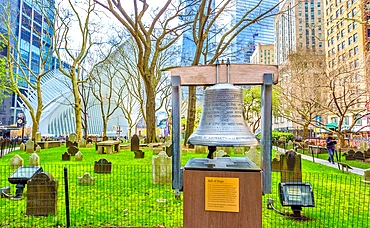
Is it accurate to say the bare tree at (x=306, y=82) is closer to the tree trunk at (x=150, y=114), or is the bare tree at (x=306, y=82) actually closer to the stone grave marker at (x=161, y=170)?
the tree trunk at (x=150, y=114)

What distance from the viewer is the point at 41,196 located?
17.8ft

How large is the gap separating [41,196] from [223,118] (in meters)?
4.34

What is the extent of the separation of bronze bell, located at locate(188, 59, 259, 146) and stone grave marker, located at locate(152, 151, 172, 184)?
4820 millimetres

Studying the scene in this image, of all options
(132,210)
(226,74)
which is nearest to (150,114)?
(132,210)

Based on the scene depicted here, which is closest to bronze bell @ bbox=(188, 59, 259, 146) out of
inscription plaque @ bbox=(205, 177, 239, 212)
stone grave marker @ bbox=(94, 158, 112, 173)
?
inscription plaque @ bbox=(205, 177, 239, 212)

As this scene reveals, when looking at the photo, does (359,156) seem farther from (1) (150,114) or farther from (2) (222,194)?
(2) (222,194)

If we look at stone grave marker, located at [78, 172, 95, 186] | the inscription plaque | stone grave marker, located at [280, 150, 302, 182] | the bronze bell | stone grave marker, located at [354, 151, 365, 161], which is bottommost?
stone grave marker, located at [354, 151, 365, 161]

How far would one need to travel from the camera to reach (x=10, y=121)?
55.7 meters

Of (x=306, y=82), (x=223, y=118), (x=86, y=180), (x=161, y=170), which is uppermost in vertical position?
(x=306, y=82)

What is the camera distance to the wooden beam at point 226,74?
339cm

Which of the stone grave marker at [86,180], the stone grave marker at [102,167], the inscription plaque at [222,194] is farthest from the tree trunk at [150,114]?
the inscription plaque at [222,194]

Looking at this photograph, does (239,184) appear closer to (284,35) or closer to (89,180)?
(89,180)

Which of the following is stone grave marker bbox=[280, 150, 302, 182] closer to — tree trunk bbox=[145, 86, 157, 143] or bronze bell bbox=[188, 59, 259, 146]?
bronze bell bbox=[188, 59, 259, 146]

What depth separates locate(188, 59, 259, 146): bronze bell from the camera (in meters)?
3.19
